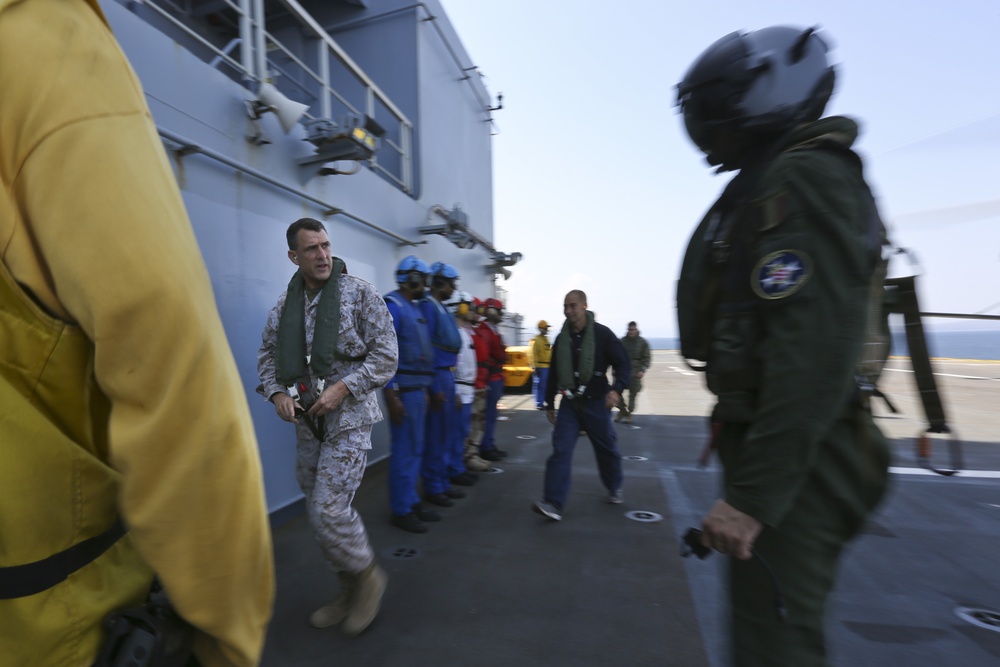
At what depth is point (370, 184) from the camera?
5336 millimetres

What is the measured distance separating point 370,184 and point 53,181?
5106 mm

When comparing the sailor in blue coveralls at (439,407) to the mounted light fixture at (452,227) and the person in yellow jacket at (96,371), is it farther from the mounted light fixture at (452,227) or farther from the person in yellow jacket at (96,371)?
the person in yellow jacket at (96,371)

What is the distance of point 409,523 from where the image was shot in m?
3.60

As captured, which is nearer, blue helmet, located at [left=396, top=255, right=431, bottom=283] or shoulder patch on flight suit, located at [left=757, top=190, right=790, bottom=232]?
shoulder patch on flight suit, located at [left=757, top=190, right=790, bottom=232]

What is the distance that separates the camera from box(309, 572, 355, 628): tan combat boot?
7.89 ft

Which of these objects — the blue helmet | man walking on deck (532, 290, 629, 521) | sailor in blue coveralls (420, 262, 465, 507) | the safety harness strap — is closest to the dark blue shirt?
man walking on deck (532, 290, 629, 521)

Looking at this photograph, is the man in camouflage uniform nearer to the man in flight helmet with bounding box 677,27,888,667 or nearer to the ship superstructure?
the ship superstructure

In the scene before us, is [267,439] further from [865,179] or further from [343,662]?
[865,179]

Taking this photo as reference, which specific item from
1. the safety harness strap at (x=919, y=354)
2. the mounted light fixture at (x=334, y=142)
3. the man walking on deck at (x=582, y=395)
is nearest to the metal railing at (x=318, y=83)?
the mounted light fixture at (x=334, y=142)

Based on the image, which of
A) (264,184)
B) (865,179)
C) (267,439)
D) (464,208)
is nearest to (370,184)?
(264,184)

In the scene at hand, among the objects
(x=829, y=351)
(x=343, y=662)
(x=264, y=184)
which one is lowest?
(x=343, y=662)

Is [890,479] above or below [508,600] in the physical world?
Result: above

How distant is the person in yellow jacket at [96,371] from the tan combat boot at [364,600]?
6.19 ft

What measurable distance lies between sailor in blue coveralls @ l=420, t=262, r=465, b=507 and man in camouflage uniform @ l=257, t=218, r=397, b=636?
5.49 feet
